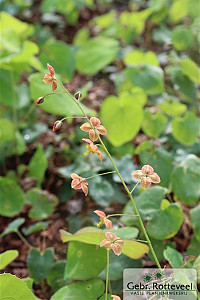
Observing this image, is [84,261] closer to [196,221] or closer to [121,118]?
[196,221]

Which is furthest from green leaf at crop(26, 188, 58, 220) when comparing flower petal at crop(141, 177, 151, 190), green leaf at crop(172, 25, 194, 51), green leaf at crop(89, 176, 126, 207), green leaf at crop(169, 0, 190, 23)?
green leaf at crop(169, 0, 190, 23)

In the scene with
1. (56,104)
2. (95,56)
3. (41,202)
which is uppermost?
(56,104)

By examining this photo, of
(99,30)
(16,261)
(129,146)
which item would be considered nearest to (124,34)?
(99,30)

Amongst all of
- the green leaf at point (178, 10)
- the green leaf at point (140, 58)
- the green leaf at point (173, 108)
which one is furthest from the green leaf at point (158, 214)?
the green leaf at point (178, 10)

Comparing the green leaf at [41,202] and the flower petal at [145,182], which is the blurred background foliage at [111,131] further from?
the flower petal at [145,182]

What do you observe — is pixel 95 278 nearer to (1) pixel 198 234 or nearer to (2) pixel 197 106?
(1) pixel 198 234

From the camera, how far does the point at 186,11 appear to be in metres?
2.01

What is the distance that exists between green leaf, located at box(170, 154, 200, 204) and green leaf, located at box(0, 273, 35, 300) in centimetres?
45

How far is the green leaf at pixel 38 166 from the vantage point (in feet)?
4.52

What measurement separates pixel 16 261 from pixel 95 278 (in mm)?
317

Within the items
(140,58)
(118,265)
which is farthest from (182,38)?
(118,265)

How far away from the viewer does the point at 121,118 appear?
4.57ft

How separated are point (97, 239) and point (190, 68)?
789mm

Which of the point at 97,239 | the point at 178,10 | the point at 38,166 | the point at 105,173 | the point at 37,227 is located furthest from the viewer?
Result: the point at 178,10
